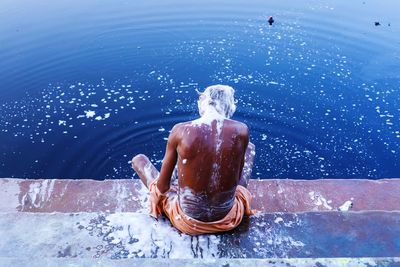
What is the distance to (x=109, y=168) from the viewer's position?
5715mm

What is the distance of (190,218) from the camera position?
2.94m

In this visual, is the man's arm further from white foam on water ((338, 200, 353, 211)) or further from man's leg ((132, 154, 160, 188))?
white foam on water ((338, 200, 353, 211))

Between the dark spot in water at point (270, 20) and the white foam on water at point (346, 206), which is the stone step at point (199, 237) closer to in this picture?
the white foam on water at point (346, 206)

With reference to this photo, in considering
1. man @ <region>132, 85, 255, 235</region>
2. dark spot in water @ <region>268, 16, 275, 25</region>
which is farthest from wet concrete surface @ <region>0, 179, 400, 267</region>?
dark spot in water @ <region>268, 16, 275, 25</region>

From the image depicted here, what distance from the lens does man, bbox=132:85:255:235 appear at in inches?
106

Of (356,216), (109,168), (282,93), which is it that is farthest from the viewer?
(282,93)

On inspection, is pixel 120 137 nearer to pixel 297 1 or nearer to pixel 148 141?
pixel 148 141

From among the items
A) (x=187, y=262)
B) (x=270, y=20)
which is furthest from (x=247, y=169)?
(x=270, y=20)

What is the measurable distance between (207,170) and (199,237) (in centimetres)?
51

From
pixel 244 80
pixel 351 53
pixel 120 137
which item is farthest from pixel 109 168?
pixel 351 53

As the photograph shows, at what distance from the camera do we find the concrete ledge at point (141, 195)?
3.53 metres

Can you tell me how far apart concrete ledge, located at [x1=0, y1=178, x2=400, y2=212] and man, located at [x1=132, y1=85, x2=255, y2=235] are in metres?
0.52

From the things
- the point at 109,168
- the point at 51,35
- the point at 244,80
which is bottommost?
the point at 109,168

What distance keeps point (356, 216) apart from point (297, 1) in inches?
350
